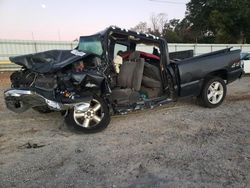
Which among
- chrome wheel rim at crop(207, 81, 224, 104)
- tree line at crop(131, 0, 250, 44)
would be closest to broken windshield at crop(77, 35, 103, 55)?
chrome wheel rim at crop(207, 81, 224, 104)

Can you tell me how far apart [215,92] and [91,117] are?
10.9 feet

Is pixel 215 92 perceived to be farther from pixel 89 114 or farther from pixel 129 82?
pixel 89 114

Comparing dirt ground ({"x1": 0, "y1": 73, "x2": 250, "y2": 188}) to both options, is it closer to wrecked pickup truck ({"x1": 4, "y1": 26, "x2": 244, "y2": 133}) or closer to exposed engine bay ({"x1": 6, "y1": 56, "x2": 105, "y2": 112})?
wrecked pickup truck ({"x1": 4, "y1": 26, "x2": 244, "y2": 133})


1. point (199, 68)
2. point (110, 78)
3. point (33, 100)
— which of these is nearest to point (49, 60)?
point (33, 100)

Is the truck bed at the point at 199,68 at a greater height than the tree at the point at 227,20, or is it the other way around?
the tree at the point at 227,20

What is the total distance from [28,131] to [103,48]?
2.16 metres

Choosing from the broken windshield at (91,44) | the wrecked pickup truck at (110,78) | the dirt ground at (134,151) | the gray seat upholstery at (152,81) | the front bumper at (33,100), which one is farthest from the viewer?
the gray seat upholstery at (152,81)

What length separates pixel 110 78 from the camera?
19.6ft

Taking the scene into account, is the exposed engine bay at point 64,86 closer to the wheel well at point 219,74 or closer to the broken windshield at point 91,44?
the broken windshield at point 91,44

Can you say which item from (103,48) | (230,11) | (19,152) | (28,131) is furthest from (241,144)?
(230,11)

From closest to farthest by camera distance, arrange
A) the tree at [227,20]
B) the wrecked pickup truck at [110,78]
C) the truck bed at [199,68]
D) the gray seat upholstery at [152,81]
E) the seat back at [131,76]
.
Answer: the wrecked pickup truck at [110,78]
the seat back at [131,76]
the gray seat upholstery at [152,81]
the truck bed at [199,68]
the tree at [227,20]

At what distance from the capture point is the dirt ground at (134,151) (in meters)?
3.68

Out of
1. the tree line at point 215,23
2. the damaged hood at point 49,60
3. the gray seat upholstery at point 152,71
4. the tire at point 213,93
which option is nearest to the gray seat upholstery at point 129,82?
the gray seat upholstery at point 152,71

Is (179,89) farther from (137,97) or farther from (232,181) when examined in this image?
(232,181)
